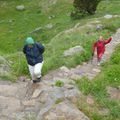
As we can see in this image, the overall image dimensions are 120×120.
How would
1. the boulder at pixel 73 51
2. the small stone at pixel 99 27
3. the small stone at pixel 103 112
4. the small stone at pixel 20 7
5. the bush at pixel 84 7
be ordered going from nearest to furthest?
the small stone at pixel 103 112 → the boulder at pixel 73 51 → the small stone at pixel 99 27 → the bush at pixel 84 7 → the small stone at pixel 20 7

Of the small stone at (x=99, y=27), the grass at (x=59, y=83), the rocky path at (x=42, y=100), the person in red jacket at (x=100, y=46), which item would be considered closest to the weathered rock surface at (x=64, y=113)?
the rocky path at (x=42, y=100)

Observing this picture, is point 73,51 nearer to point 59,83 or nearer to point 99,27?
point 59,83

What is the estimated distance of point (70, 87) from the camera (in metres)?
12.3

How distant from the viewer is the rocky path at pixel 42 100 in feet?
35.7

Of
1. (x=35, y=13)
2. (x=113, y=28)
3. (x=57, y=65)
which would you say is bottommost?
(x=35, y=13)

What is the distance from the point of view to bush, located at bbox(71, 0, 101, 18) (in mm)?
29219

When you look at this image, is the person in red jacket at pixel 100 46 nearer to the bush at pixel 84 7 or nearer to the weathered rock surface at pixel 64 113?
the weathered rock surface at pixel 64 113

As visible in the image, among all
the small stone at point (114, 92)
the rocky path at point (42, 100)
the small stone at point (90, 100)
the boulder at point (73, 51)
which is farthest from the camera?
the boulder at point (73, 51)

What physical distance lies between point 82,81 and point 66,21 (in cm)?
1625

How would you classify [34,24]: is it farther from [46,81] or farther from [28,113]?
[28,113]

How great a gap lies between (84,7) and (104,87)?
17048 millimetres

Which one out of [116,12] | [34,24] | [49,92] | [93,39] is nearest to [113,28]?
[93,39]

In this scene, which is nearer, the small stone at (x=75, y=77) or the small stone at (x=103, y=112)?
the small stone at (x=103, y=112)

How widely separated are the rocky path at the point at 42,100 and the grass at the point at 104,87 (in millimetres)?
372
